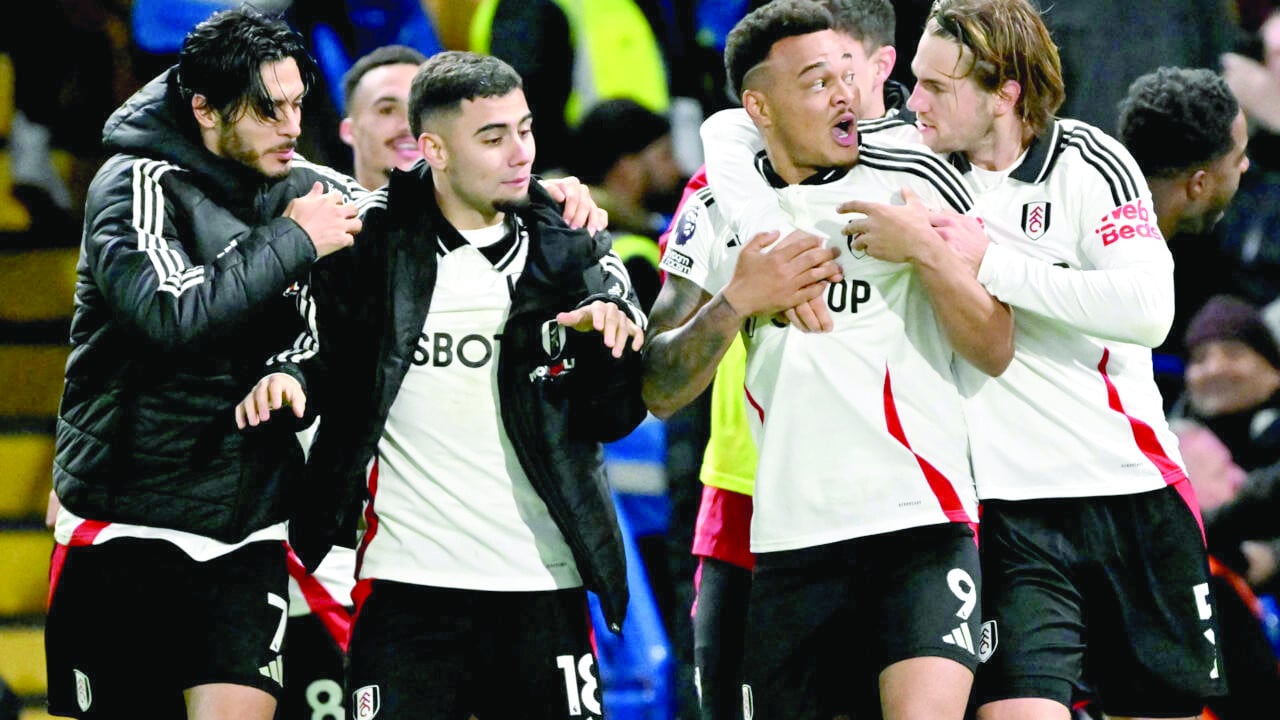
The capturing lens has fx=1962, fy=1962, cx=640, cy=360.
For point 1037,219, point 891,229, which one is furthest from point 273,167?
point 1037,219

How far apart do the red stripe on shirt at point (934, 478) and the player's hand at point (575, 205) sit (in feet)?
3.06

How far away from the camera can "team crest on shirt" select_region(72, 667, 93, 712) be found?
16.5ft

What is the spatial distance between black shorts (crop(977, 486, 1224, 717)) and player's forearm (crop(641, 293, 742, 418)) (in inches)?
33.8

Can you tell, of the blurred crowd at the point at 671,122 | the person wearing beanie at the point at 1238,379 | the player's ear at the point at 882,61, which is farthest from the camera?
the person wearing beanie at the point at 1238,379

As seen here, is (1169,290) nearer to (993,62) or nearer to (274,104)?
(993,62)

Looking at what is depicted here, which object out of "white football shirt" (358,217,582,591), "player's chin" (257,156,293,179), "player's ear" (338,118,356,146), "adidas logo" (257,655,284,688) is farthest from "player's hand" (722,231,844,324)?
"player's ear" (338,118,356,146)

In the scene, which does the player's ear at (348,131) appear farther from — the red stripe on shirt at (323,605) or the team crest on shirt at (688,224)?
the team crest on shirt at (688,224)

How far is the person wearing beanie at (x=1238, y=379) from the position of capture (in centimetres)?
796

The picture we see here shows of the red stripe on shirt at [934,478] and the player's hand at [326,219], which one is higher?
the player's hand at [326,219]

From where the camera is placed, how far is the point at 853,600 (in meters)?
4.88

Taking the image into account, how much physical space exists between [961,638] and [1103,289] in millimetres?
913

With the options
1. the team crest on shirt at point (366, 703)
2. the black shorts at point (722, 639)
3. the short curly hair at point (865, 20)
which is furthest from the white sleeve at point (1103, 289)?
the team crest on shirt at point (366, 703)

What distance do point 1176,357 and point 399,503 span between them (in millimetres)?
4759

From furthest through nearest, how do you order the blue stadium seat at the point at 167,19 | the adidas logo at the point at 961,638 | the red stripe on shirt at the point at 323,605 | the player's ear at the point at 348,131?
the blue stadium seat at the point at 167,19, the player's ear at the point at 348,131, the red stripe on shirt at the point at 323,605, the adidas logo at the point at 961,638
